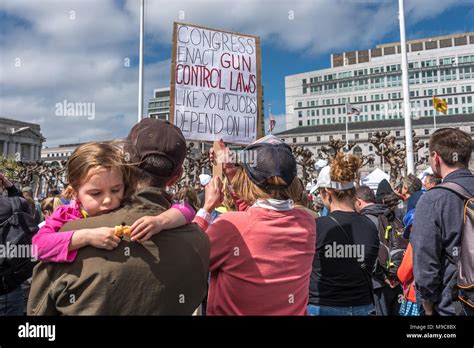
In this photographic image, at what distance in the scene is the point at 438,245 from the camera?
9.25 ft

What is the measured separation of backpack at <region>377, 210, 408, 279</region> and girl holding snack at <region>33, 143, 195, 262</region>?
3070mm

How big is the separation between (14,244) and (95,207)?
1867 millimetres

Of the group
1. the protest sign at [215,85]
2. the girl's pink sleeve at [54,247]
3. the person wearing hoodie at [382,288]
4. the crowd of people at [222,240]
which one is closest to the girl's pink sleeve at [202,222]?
the crowd of people at [222,240]

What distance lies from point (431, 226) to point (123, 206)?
6.87ft

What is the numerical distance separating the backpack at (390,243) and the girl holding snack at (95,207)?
3.07m

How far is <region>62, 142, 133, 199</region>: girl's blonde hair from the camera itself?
1852 millimetres

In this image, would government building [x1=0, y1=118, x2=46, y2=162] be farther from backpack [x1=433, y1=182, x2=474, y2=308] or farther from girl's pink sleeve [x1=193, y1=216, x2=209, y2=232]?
backpack [x1=433, y1=182, x2=474, y2=308]

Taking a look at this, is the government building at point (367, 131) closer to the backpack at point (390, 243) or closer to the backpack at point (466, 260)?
the backpack at point (390, 243)

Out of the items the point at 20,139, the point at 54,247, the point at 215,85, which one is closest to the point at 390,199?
the point at 215,85

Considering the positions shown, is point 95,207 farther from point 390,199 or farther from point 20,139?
point 20,139

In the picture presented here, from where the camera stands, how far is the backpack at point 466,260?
2691 millimetres

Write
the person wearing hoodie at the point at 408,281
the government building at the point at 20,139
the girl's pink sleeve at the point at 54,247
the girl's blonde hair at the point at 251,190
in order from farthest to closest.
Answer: the government building at the point at 20,139 < the person wearing hoodie at the point at 408,281 < the girl's blonde hair at the point at 251,190 < the girl's pink sleeve at the point at 54,247

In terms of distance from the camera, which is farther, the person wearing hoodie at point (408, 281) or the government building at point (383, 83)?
the government building at point (383, 83)

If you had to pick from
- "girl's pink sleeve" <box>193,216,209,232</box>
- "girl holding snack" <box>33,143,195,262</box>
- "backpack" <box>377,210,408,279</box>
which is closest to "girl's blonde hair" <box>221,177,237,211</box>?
"girl's pink sleeve" <box>193,216,209,232</box>
